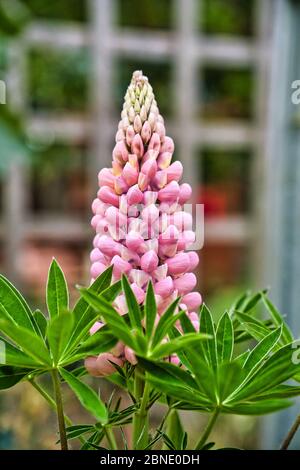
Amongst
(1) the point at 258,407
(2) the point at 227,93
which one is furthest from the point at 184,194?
(2) the point at 227,93

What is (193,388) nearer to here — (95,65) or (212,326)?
(212,326)

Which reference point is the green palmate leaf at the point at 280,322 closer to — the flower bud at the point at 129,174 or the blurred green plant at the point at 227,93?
the flower bud at the point at 129,174

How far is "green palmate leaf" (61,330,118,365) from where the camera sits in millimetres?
331

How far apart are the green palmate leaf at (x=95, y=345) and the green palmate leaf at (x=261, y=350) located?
0.07m

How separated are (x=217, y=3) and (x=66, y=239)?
1.14 m

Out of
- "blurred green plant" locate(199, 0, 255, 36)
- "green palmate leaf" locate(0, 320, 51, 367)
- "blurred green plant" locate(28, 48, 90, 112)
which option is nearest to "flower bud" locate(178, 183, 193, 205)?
"green palmate leaf" locate(0, 320, 51, 367)

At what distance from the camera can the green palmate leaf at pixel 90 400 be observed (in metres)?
0.30

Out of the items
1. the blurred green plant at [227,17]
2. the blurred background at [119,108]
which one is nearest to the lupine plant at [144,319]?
the blurred background at [119,108]


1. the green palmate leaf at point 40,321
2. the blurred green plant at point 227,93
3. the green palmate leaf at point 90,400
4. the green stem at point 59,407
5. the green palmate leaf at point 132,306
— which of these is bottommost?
the green stem at point 59,407

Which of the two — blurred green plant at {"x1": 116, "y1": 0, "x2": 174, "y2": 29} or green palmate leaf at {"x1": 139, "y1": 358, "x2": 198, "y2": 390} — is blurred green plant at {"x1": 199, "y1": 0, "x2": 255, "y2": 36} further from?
green palmate leaf at {"x1": 139, "y1": 358, "x2": 198, "y2": 390}

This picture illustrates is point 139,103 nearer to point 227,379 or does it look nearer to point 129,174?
point 129,174

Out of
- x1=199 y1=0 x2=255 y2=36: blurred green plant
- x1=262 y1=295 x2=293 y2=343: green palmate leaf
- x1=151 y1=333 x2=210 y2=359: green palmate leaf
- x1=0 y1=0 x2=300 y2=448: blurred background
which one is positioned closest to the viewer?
x1=151 y1=333 x2=210 y2=359: green palmate leaf

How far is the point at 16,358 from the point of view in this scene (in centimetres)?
34

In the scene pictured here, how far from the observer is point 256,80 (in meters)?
2.98
